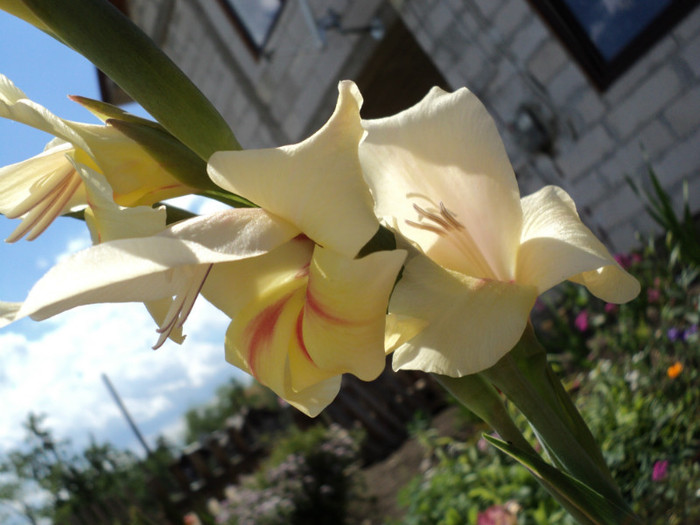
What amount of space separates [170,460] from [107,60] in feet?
28.2

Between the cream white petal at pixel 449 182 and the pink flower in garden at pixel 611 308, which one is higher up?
the cream white petal at pixel 449 182

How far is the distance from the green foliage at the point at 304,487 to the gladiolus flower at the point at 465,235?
4.01m

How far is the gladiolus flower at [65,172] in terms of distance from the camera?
1.32 feet

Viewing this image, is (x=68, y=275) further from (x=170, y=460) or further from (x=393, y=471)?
(x=170, y=460)

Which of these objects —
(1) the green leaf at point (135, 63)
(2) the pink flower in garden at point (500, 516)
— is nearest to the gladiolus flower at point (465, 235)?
(1) the green leaf at point (135, 63)

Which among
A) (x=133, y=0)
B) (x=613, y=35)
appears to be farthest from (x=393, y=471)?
(x=133, y=0)

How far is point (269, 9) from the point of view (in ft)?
17.9

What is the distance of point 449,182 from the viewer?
0.41 meters

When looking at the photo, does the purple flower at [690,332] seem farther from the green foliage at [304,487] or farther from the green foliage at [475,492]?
the green foliage at [304,487]

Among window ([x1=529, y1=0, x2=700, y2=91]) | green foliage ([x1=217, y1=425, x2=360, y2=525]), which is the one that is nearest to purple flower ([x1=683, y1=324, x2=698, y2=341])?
window ([x1=529, y1=0, x2=700, y2=91])

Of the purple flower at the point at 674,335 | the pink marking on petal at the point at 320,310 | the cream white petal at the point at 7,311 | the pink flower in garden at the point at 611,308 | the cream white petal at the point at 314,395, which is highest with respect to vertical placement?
the cream white petal at the point at 7,311

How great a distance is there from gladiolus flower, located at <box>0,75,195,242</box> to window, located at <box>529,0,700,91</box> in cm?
326

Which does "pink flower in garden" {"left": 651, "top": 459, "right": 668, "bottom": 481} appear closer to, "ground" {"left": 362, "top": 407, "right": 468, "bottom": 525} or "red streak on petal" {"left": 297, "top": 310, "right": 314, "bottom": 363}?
"red streak on petal" {"left": 297, "top": 310, "right": 314, "bottom": 363}

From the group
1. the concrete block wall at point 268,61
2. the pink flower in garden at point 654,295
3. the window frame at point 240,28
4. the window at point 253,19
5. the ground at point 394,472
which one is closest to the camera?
the pink flower in garden at point 654,295
